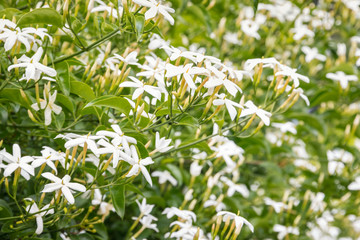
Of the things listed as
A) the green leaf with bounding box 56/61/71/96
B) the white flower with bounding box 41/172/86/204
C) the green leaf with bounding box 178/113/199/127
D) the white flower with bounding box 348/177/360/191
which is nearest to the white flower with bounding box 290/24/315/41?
the white flower with bounding box 348/177/360/191

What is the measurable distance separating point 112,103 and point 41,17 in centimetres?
22

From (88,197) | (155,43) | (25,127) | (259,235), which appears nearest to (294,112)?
(259,235)

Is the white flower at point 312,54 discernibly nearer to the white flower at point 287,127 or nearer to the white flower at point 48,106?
the white flower at point 287,127

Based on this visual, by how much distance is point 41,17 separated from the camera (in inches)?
32.0

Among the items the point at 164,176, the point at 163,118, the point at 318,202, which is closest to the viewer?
the point at 163,118

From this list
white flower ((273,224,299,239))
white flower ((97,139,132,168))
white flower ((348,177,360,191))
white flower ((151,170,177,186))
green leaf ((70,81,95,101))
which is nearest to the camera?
white flower ((97,139,132,168))

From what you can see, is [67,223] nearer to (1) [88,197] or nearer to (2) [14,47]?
(1) [88,197]

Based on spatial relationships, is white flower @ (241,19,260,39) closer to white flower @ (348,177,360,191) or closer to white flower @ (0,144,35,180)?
white flower @ (348,177,360,191)

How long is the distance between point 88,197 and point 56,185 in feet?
0.99

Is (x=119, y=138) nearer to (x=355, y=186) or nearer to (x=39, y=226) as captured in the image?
(x=39, y=226)

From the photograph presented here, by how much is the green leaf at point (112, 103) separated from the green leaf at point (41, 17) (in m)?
0.19

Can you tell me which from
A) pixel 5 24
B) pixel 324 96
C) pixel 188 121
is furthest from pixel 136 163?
pixel 324 96

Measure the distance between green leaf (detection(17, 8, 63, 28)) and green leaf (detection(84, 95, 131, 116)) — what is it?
0.63 ft

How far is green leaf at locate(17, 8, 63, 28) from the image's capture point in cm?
80
